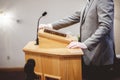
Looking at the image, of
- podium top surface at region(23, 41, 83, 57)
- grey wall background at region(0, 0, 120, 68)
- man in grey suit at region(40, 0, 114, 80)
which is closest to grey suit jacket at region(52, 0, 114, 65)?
man in grey suit at region(40, 0, 114, 80)

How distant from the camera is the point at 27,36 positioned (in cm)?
474

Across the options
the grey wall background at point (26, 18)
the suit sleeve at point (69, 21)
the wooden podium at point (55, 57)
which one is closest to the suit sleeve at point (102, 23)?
the wooden podium at point (55, 57)

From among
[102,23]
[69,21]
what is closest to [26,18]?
[69,21]

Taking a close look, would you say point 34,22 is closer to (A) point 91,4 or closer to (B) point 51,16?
(B) point 51,16

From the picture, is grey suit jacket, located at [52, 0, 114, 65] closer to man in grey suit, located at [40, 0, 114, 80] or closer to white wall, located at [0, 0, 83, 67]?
man in grey suit, located at [40, 0, 114, 80]

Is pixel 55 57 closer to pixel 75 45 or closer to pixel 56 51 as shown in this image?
pixel 56 51

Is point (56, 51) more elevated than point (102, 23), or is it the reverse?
point (102, 23)

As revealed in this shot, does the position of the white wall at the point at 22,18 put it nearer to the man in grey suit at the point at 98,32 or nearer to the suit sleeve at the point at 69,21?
the suit sleeve at the point at 69,21

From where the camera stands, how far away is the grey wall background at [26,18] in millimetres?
4594

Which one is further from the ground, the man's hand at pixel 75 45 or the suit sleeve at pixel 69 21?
the suit sleeve at pixel 69 21

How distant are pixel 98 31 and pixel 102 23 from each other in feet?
0.25

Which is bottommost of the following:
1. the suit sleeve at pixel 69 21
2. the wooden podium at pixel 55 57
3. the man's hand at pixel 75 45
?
the wooden podium at pixel 55 57

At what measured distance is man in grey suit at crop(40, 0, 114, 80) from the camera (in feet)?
6.18

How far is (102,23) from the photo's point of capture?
1893 millimetres
